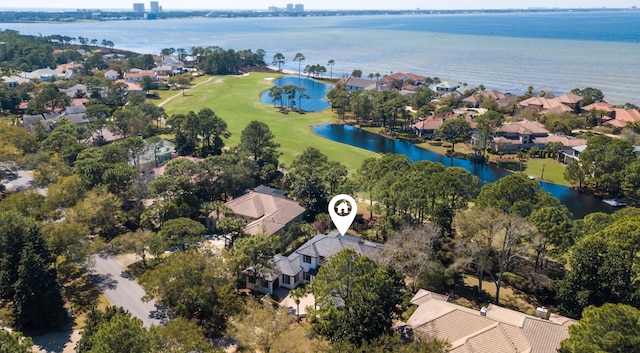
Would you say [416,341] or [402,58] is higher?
[402,58]

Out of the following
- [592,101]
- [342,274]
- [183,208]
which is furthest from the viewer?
[592,101]

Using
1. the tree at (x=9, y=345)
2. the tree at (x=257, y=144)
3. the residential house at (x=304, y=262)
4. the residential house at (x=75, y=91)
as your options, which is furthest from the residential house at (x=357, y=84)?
the tree at (x=9, y=345)

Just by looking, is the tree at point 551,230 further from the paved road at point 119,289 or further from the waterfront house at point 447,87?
the waterfront house at point 447,87

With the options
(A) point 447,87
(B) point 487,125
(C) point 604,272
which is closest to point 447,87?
(A) point 447,87

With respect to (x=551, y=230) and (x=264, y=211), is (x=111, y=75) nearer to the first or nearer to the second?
(x=264, y=211)

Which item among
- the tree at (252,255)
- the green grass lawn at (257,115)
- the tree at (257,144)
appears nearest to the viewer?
the tree at (252,255)

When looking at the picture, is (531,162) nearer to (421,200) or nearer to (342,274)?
(421,200)

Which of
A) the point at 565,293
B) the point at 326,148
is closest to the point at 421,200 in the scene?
the point at 565,293
